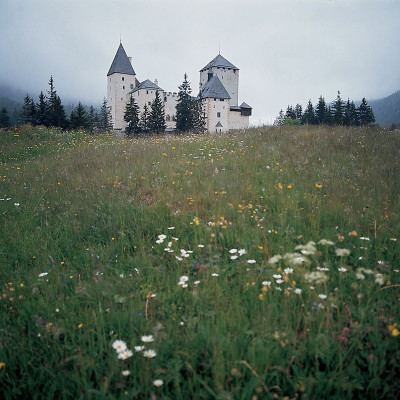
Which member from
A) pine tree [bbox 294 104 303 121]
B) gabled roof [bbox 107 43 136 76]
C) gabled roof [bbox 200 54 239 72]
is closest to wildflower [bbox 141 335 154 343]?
A: gabled roof [bbox 107 43 136 76]

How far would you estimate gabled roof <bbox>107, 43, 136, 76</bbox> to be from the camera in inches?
2815

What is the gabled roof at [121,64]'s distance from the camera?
235ft

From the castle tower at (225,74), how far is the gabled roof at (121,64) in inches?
736

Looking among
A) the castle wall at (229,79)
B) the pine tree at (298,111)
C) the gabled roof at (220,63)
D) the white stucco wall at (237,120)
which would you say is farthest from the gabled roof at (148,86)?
the pine tree at (298,111)

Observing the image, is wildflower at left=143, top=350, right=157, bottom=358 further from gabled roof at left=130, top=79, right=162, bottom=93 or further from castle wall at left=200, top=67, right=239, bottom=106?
castle wall at left=200, top=67, right=239, bottom=106

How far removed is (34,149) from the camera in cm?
1304

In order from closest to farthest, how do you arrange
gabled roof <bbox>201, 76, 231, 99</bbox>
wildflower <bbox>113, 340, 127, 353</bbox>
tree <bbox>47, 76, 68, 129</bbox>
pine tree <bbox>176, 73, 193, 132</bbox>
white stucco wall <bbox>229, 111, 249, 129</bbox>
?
wildflower <bbox>113, 340, 127, 353</bbox>, tree <bbox>47, 76, 68, 129</bbox>, pine tree <bbox>176, 73, 193, 132</bbox>, gabled roof <bbox>201, 76, 231, 99</bbox>, white stucco wall <bbox>229, 111, 249, 129</bbox>

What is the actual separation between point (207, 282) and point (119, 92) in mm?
76012

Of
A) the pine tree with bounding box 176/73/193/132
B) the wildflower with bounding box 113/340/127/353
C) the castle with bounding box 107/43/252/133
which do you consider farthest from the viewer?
the castle with bounding box 107/43/252/133

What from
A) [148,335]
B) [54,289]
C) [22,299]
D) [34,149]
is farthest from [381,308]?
[34,149]

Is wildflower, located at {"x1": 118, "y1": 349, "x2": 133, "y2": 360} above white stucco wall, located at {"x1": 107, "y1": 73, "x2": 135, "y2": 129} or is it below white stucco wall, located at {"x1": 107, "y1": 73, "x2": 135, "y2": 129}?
below

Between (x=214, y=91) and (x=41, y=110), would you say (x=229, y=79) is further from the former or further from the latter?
(x=41, y=110)

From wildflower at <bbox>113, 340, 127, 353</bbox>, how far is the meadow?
0.7 inches

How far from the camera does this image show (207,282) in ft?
9.88
